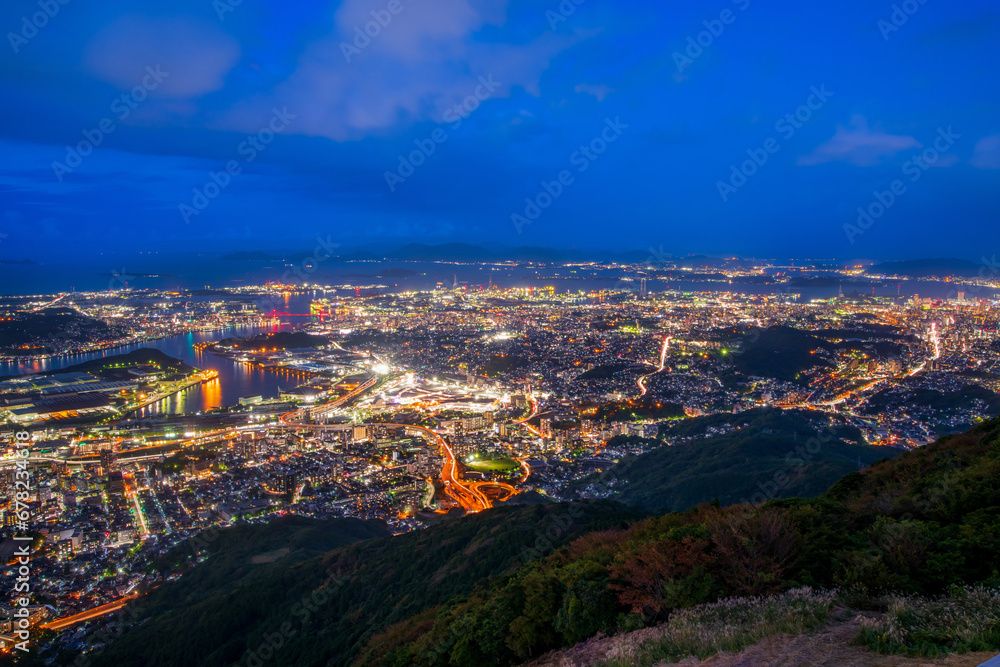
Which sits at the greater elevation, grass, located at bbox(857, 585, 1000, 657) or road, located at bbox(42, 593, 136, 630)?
grass, located at bbox(857, 585, 1000, 657)

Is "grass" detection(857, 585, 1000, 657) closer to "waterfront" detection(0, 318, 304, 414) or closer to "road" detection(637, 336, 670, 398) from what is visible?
"road" detection(637, 336, 670, 398)

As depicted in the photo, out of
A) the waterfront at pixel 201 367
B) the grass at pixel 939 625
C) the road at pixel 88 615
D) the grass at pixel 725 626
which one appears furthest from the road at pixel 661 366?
the grass at pixel 939 625

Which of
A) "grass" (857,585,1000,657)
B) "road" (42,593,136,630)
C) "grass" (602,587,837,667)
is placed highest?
"grass" (857,585,1000,657)

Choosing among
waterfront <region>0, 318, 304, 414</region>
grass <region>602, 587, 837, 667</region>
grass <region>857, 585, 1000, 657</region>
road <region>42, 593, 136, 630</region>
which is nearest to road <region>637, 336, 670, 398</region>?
waterfront <region>0, 318, 304, 414</region>

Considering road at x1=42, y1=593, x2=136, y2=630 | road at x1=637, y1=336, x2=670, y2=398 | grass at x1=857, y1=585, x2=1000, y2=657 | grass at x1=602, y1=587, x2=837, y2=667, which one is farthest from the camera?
road at x1=637, y1=336, x2=670, y2=398

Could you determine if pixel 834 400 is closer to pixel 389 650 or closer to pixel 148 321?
pixel 389 650

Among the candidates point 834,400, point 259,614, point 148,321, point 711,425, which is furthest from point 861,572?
point 148,321

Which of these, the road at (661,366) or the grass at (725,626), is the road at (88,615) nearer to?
the grass at (725,626)

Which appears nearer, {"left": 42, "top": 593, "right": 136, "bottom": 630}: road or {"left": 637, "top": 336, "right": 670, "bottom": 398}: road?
{"left": 42, "top": 593, "right": 136, "bottom": 630}: road
